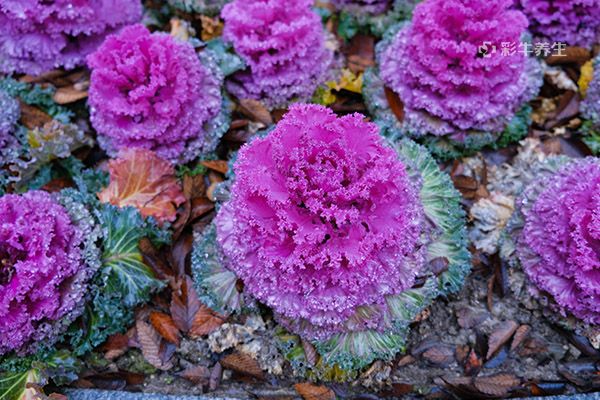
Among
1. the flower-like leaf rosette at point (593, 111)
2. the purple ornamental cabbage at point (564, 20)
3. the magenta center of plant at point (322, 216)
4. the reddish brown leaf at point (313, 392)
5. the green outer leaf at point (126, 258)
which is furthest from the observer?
the purple ornamental cabbage at point (564, 20)

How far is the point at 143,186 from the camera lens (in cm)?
321

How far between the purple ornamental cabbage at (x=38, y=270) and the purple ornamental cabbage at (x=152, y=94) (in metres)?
0.62

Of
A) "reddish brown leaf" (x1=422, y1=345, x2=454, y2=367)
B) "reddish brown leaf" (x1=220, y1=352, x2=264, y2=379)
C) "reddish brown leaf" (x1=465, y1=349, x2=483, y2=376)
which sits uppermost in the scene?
"reddish brown leaf" (x1=220, y1=352, x2=264, y2=379)

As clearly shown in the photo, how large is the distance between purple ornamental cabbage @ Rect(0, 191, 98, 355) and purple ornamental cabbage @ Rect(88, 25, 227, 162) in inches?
24.4

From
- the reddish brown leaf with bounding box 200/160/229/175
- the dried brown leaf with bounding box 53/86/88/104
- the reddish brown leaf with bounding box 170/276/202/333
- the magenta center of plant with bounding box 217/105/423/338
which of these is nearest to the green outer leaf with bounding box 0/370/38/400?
the reddish brown leaf with bounding box 170/276/202/333

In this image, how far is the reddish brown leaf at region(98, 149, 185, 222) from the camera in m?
3.15

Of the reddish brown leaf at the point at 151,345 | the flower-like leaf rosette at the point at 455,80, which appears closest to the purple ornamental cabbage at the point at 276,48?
the flower-like leaf rosette at the point at 455,80

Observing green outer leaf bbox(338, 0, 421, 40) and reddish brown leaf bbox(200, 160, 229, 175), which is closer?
reddish brown leaf bbox(200, 160, 229, 175)

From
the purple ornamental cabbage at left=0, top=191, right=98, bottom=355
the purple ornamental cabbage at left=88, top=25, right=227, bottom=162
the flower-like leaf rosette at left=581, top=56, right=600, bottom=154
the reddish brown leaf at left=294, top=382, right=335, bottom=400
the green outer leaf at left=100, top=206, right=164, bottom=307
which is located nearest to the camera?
the purple ornamental cabbage at left=0, top=191, right=98, bottom=355

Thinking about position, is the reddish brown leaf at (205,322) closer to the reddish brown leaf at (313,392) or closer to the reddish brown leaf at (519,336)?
the reddish brown leaf at (313,392)

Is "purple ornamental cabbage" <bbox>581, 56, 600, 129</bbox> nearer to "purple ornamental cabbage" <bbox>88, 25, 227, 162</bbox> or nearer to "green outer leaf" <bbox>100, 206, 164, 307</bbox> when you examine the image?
"purple ornamental cabbage" <bbox>88, 25, 227, 162</bbox>

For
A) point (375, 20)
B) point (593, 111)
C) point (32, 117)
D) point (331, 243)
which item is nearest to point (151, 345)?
point (331, 243)

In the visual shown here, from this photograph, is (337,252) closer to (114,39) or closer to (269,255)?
(269,255)

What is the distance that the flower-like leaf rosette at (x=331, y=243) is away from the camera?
7.61 feet
